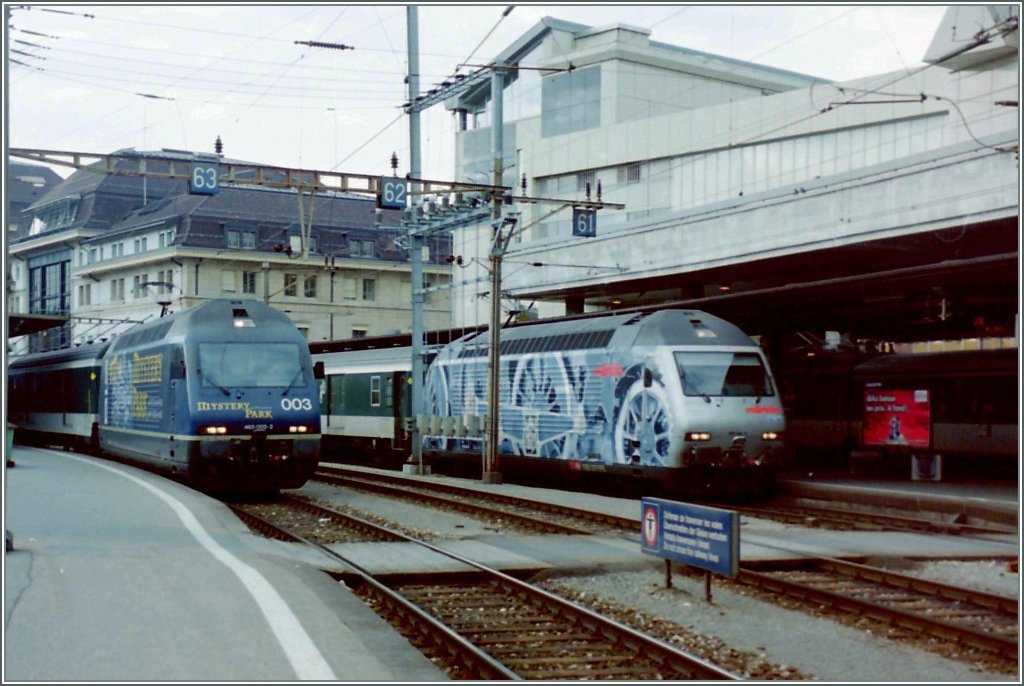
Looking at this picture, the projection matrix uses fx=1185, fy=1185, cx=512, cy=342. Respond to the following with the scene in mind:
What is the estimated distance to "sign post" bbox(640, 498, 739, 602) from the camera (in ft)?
36.3

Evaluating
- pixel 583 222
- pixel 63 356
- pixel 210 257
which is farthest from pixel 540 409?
pixel 210 257

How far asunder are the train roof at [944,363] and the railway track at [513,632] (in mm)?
14917

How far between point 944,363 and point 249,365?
48.7 feet

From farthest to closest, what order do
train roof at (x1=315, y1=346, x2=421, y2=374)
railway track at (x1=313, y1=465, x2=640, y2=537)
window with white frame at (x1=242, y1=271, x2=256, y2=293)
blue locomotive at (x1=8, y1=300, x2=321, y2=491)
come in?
window with white frame at (x1=242, y1=271, x2=256, y2=293) < train roof at (x1=315, y1=346, x2=421, y2=374) < blue locomotive at (x1=8, y1=300, x2=321, y2=491) < railway track at (x1=313, y1=465, x2=640, y2=537)

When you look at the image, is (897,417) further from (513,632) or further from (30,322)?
(30,322)

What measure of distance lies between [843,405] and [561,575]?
1803 centimetres

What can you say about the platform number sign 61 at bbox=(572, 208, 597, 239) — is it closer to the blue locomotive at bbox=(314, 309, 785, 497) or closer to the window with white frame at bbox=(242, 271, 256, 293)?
the blue locomotive at bbox=(314, 309, 785, 497)

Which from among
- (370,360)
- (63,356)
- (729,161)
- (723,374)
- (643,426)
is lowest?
(643,426)

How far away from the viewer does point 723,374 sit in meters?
21.1

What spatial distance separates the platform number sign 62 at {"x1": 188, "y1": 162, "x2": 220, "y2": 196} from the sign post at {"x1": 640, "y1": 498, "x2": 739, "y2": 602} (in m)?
11.9

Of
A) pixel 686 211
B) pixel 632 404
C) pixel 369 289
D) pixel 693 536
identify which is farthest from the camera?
pixel 369 289

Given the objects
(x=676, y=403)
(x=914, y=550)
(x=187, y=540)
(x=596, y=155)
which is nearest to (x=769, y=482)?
(x=676, y=403)

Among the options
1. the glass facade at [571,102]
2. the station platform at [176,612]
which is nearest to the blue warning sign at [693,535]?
the station platform at [176,612]

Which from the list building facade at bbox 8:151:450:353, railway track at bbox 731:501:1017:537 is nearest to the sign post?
railway track at bbox 731:501:1017:537
